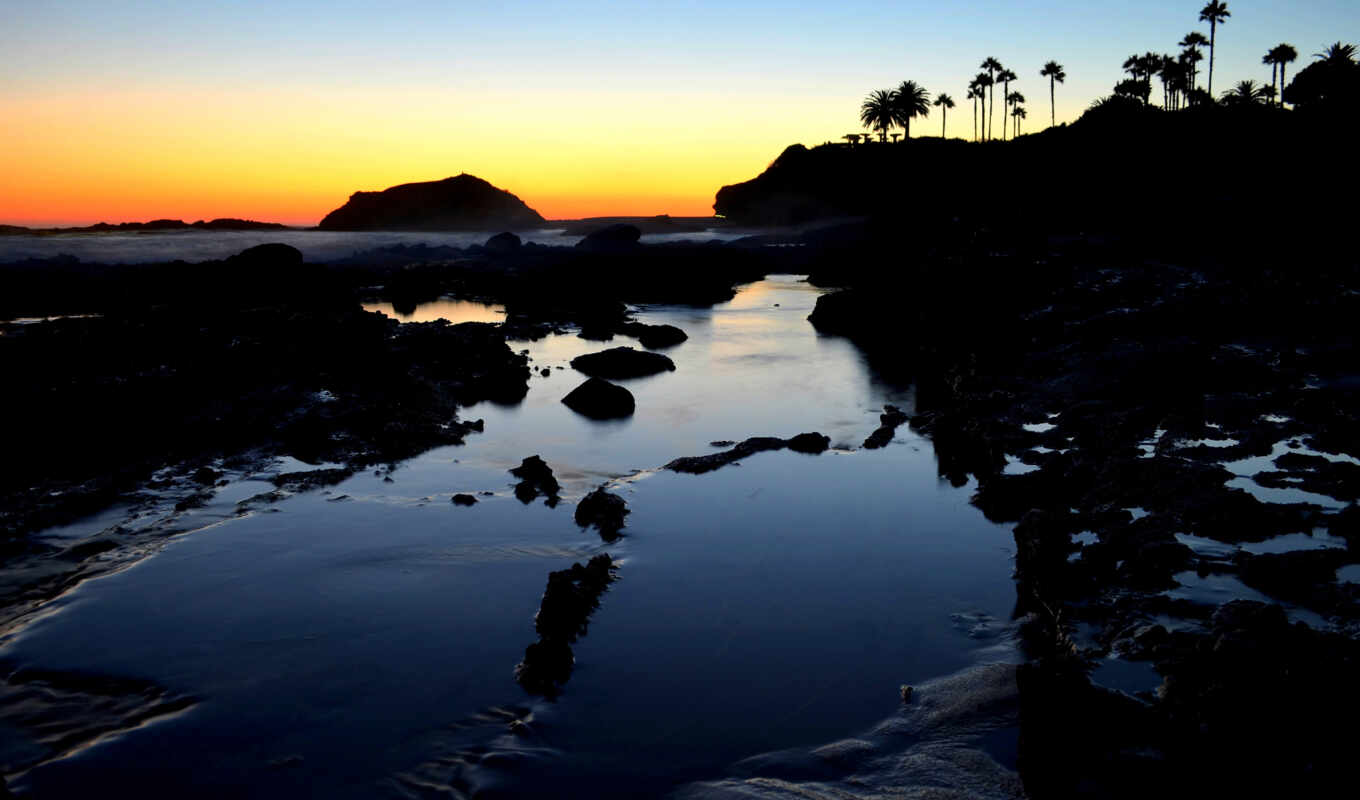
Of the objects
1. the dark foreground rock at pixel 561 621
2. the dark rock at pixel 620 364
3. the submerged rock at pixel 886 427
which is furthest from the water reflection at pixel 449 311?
the dark foreground rock at pixel 561 621

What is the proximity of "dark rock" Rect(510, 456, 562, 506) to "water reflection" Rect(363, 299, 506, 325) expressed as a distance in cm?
3215

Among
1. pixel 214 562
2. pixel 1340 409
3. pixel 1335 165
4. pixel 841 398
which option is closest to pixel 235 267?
pixel 841 398

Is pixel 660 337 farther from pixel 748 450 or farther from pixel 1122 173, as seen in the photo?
pixel 1122 173

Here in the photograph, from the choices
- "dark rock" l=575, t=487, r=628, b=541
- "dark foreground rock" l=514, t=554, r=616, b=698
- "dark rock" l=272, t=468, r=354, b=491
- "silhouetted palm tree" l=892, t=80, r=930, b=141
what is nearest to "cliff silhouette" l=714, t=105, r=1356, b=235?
"silhouetted palm tree" l=892, t=80, r=930, b=141

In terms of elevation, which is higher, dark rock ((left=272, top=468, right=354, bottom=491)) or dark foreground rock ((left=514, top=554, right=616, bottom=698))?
dark rock ((left=272, top=468, right=354, bottom=491))

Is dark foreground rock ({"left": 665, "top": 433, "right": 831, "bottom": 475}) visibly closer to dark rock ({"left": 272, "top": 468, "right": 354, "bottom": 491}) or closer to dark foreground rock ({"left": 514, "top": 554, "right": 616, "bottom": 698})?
dark foreground rock ({"left": 514, "top": 554, "right": 616, "bottom": 698})

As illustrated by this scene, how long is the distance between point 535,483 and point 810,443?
6783 millimetres

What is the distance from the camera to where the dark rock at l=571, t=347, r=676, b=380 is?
3212 centimetres

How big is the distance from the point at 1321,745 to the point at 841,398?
2082cm

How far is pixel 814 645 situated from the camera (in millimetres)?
11094

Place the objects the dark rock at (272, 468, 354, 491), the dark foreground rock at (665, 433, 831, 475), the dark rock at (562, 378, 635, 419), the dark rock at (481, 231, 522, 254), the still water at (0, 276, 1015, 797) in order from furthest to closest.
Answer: the dark rock at (481, 231, 522, 254) → the dark rock at (562, 378, 635, 419) → the dark foreground rock at (665, 433, 831, 475) → the dark rock at (272, 468, 354, 491) → the still water at (0, 276, 1015, 797)

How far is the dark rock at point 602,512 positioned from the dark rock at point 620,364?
52.0ft

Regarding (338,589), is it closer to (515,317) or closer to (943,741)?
(943,741)

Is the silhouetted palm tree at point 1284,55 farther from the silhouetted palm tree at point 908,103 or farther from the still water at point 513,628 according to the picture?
the still water at point 513,628
